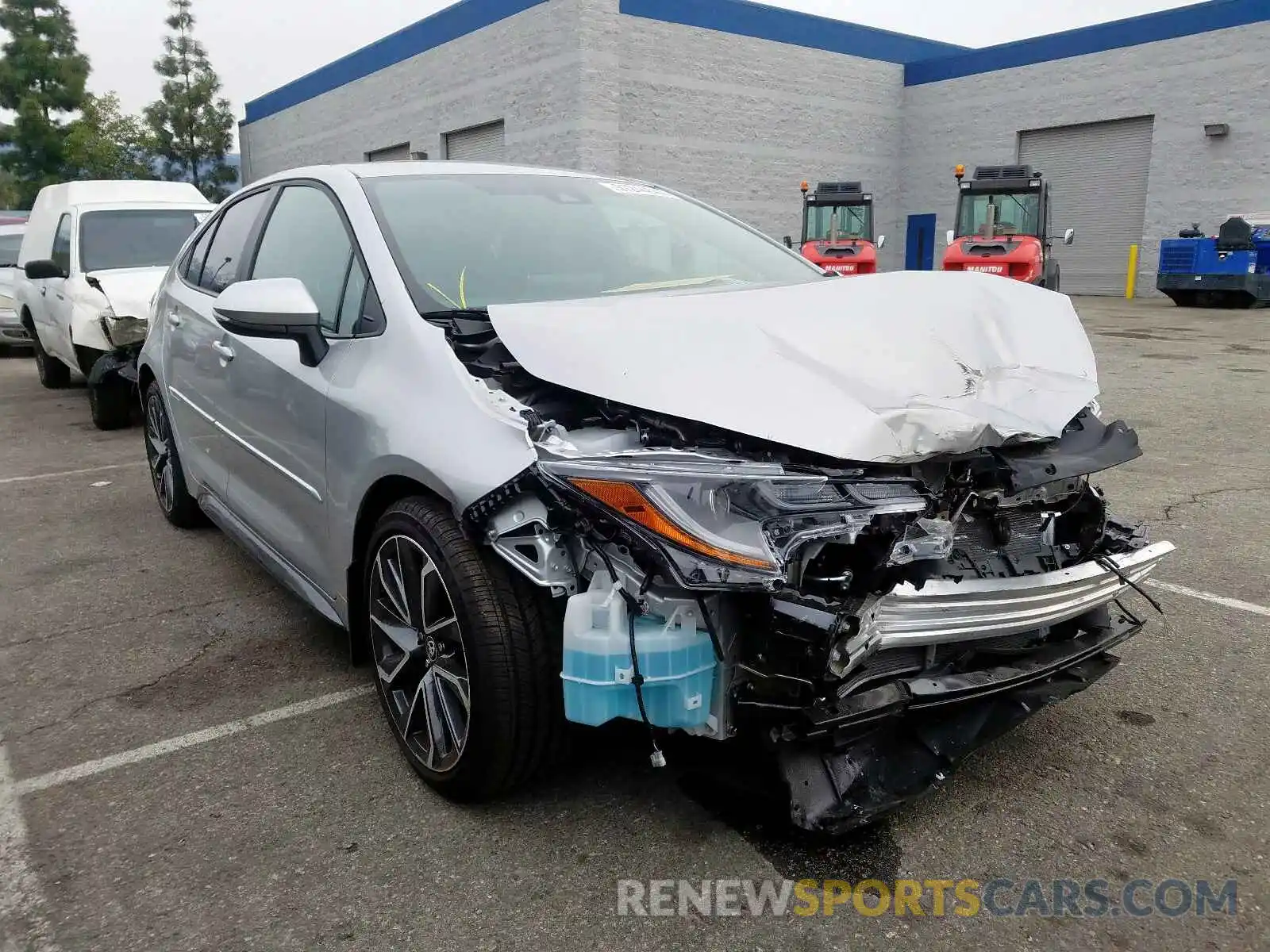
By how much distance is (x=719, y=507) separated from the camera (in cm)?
209

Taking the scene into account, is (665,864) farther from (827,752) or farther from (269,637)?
(269,637)

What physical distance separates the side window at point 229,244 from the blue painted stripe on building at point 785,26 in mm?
20700

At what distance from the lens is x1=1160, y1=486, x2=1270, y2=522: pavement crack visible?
202 inches

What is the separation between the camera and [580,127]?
22.2 m

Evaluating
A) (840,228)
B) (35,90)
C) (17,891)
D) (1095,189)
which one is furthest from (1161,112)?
(35,90)

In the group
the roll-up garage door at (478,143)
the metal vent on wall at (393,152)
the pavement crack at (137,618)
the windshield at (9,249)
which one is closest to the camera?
the pavement crack at (137,618)

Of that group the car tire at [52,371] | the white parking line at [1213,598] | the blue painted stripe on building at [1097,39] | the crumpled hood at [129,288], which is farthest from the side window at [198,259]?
the blue painted stripe on building at [1097,39]

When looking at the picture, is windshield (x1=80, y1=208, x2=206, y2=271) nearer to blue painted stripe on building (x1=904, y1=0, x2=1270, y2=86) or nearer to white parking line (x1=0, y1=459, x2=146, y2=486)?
white parking line (x1=0, y1=459, x2=146, y2=486)

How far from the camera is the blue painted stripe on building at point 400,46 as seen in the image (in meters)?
24.6

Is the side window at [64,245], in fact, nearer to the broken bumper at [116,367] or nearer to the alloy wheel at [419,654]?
the broken bumper at [116,367]

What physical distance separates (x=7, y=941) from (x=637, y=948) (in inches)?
53.6

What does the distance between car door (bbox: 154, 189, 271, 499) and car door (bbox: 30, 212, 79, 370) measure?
14.9 ft

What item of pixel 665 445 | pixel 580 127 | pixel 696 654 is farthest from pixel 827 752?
pixel 580 127

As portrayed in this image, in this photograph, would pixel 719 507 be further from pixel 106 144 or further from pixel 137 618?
pixel 106 144
